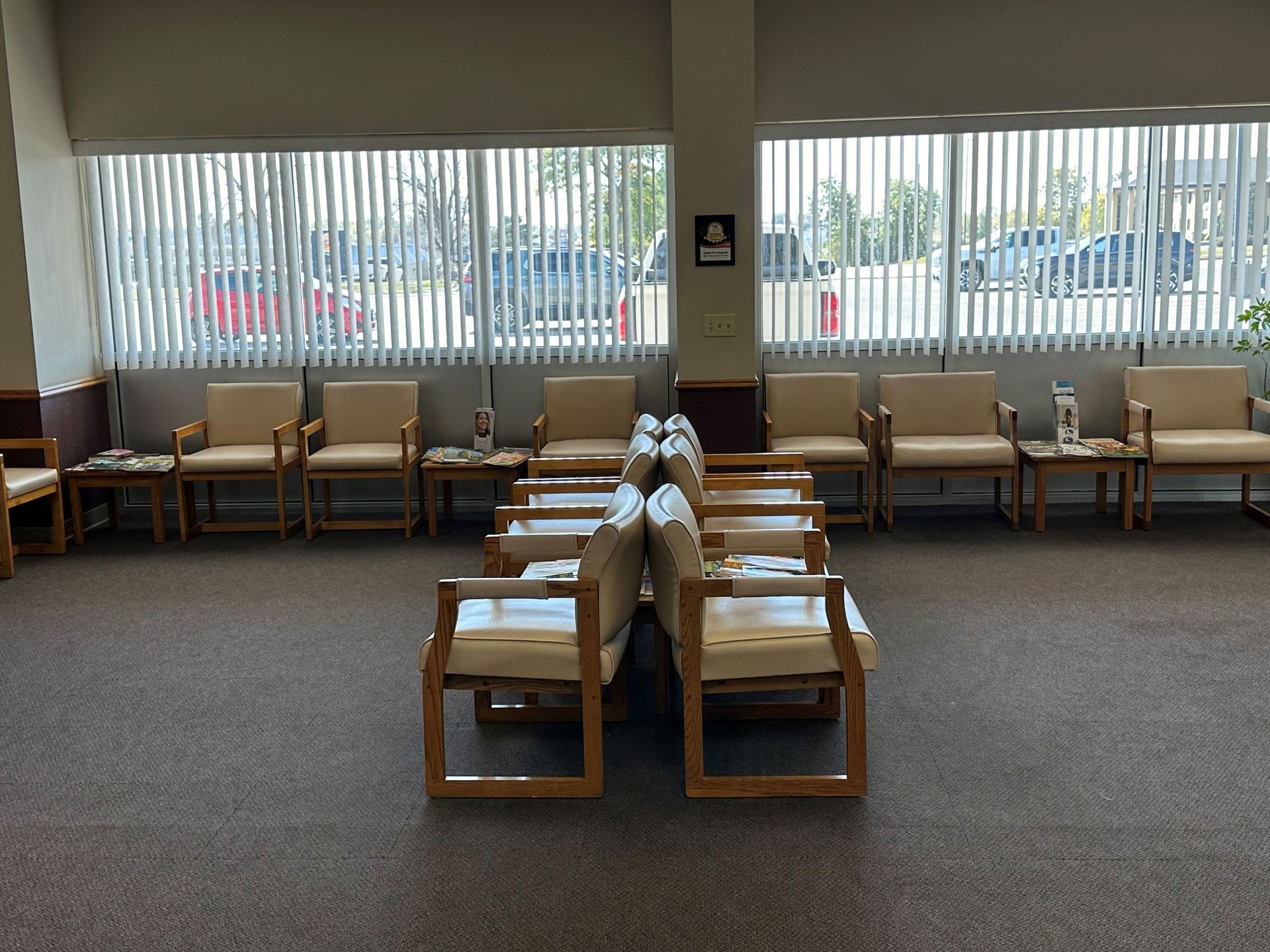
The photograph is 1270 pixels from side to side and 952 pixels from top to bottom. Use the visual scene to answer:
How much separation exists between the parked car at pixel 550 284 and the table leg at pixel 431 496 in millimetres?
1170

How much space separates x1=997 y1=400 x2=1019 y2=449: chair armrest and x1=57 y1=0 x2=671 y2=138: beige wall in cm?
267

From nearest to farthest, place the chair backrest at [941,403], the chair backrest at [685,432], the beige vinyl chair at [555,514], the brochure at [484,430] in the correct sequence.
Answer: the beige vinyl chair at [555,514]
the chair backrest at [685,432]
the chair backrest at [941,403]
the brochure at [484,430]

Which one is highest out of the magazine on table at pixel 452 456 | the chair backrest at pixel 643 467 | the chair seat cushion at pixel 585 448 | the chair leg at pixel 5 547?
the chair backrest at pixel 643 467

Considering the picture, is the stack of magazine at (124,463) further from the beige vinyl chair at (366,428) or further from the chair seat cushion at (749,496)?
the chair seat cushion at (749,496)

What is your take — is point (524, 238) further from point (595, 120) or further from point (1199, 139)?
point (1199, 139)

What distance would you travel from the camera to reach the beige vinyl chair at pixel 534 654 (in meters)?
3.50

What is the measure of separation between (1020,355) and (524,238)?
3239mm

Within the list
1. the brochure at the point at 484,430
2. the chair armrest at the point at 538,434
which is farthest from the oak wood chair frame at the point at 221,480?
the chair armrest at the point at 538,434

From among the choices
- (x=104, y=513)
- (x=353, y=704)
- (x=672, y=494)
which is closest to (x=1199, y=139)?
(x=672, y=494)

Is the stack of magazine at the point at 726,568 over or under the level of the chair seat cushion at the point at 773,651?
over

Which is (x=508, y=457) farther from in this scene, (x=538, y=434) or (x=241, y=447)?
(x=241, y=447)

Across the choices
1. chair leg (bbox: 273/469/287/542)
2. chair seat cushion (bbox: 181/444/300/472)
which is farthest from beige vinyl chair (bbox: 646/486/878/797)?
chair seat cushion (bbox: 181/444/300/472)

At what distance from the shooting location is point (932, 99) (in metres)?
7.19

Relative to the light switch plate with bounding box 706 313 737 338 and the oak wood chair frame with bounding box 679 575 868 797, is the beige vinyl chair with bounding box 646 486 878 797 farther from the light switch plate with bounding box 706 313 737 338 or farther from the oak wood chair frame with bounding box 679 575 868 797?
the light switch plate with bounding box 706 313 737 338
